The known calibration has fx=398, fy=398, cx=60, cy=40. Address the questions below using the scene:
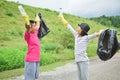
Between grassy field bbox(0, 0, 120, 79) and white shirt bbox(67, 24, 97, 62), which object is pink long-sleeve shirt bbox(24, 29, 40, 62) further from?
grassy field bbox(0, 0, 120, 79)

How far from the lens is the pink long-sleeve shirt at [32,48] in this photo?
8.51m

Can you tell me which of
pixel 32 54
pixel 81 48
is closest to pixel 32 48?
pixel 32 54

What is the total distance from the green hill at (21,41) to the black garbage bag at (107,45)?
30.8 feet

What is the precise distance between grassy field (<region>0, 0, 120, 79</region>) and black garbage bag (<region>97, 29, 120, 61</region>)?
338 inches

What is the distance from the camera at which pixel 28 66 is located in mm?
8484

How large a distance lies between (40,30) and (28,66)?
1.03 metres

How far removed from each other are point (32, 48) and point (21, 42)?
18077 mm

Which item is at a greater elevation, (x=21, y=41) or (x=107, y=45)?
(x=107, y=45)

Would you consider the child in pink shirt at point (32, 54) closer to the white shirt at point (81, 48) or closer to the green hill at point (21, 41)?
the white shirt at point (81, 48)

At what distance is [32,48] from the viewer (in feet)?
28.2

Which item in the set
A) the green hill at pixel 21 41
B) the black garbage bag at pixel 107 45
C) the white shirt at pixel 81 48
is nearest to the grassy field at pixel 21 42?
the green hill at pixel 21 41

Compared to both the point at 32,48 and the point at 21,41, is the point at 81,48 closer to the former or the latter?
the point at 32,48

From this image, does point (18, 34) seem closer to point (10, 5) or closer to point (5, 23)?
point (5, 23)

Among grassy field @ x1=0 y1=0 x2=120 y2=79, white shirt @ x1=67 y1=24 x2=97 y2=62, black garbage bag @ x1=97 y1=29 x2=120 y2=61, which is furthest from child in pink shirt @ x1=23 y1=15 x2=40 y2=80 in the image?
grassy field @ x1=0 y1=0 x2=120 y2=79
